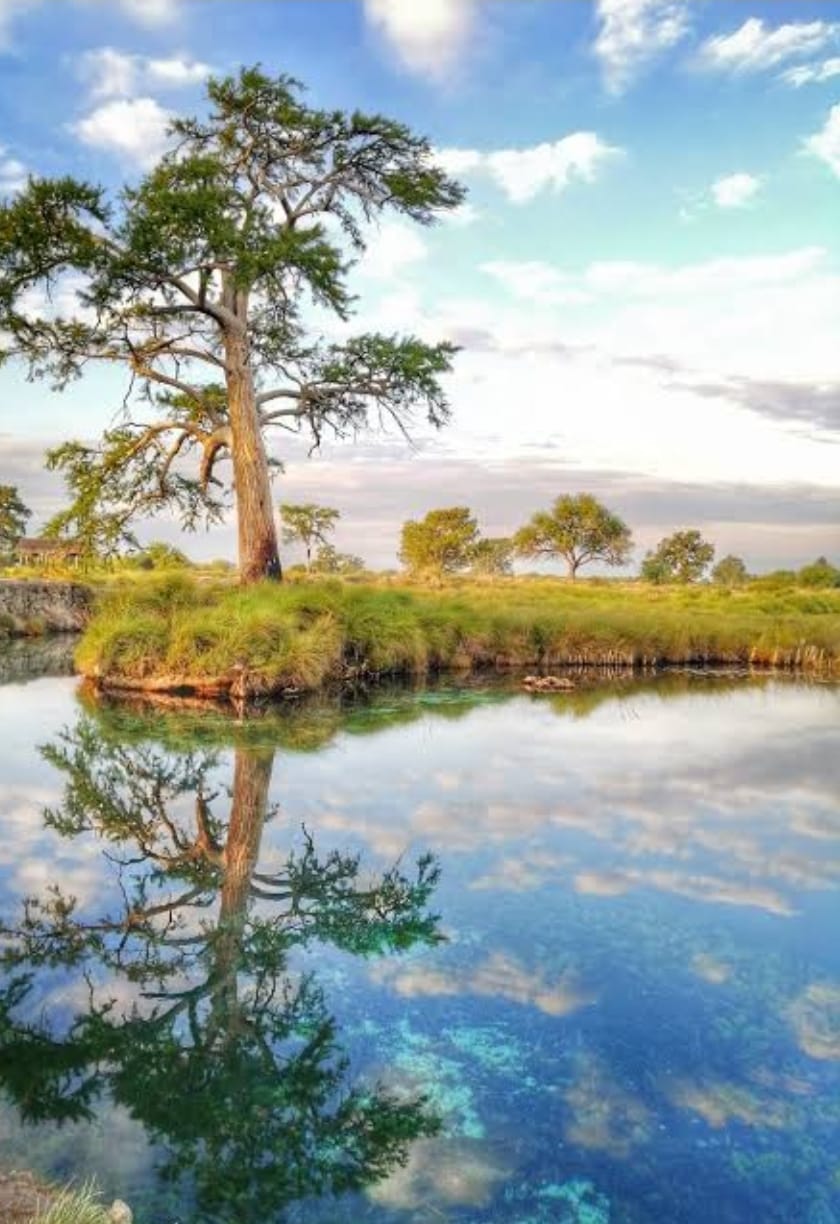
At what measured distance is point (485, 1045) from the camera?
152 inches

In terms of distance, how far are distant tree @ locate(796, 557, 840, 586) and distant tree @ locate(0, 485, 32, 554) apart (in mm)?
41871

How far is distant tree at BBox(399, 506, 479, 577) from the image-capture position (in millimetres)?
60031

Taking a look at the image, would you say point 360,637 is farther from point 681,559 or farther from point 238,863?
point 681,559

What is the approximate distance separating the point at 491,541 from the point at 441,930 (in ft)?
192

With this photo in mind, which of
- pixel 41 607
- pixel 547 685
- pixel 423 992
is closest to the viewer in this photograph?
pixel 423 992

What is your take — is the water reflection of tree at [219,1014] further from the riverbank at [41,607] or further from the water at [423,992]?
the riverbank at [41,607]

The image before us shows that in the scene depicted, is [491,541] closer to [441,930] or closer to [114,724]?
[114,724]

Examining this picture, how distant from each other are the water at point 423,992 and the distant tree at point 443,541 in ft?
167

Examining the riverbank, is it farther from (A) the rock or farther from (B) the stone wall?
(A) the rock

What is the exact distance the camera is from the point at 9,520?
50.1m

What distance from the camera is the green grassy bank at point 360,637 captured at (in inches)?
562

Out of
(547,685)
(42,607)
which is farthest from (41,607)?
(547,685)

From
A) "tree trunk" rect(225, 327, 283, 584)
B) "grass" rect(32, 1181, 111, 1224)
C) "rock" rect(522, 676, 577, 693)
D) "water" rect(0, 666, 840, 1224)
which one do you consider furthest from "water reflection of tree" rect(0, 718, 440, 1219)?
"tree trunk" rect(225, 327, 283, 584)

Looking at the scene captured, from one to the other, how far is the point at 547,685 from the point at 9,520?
138 ft
